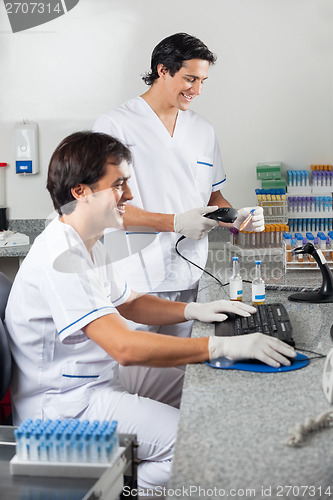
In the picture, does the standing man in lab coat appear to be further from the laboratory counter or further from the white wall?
the white wall

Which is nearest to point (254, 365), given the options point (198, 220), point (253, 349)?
point (253, 349)

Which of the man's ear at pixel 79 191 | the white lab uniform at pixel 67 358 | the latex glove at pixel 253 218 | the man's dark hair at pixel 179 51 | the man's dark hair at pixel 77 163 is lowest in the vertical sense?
the white lab uniform at pixel 67 358

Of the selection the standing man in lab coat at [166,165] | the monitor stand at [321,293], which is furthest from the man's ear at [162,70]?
the monitor stand at [321,293]

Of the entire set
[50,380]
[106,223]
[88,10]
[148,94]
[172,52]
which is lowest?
[50,380]

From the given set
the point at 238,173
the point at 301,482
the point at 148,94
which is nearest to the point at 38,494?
the point at 301,482

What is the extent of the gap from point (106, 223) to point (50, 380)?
1.53ft

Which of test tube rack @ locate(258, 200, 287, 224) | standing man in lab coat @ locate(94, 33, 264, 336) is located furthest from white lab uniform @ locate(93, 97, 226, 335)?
test tube rack @ locate(258, 200, 287, 224)

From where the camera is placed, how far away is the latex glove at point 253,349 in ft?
4.66

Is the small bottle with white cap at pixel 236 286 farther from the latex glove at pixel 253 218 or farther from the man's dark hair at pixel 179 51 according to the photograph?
the man's dark hair at pixel 179 51

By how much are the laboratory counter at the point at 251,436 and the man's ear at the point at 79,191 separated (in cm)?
58

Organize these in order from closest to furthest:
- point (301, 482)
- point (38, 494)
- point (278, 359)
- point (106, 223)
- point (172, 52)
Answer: point (301, 482)
point (38, 494)
point (278, 359)
point (106, 223)
point (172, 52)

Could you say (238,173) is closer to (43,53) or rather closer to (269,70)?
(269,70)

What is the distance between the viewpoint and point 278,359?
1415mm

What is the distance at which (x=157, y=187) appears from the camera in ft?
8.24
